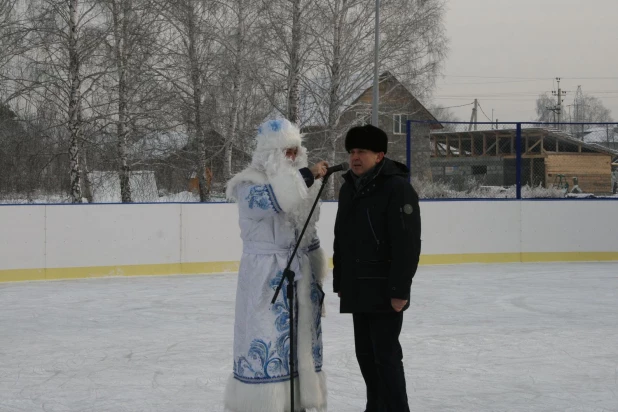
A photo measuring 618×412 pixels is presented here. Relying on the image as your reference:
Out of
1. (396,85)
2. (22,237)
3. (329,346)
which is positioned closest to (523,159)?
(22,237)

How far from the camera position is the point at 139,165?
1583 centimetres

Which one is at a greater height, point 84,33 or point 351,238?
point 84,33

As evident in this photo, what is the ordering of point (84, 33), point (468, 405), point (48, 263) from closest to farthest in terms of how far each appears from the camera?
point (468, 405), point (48, 263), point (84, 33)

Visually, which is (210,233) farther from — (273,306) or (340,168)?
(340,168)

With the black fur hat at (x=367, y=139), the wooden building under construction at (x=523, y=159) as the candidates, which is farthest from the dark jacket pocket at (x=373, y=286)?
the wooden building under construction at (x=523, y=159)

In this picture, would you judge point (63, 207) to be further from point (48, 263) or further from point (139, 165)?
point (139, 165)

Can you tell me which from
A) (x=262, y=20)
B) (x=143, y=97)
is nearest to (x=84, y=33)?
(x=143, y=97)

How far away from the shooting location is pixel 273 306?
3.42 meters

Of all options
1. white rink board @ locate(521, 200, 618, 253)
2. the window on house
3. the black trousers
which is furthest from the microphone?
the window on house

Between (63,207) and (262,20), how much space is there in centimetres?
876

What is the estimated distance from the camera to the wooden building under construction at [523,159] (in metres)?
11.4

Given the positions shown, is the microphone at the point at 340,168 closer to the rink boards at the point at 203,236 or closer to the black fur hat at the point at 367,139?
the black fur hat at the point at 367,139

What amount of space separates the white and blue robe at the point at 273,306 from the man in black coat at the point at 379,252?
175 mm

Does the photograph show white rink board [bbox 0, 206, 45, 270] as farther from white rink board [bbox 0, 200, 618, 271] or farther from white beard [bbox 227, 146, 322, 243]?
white beard [bbox 227, 146, 322, 243]
